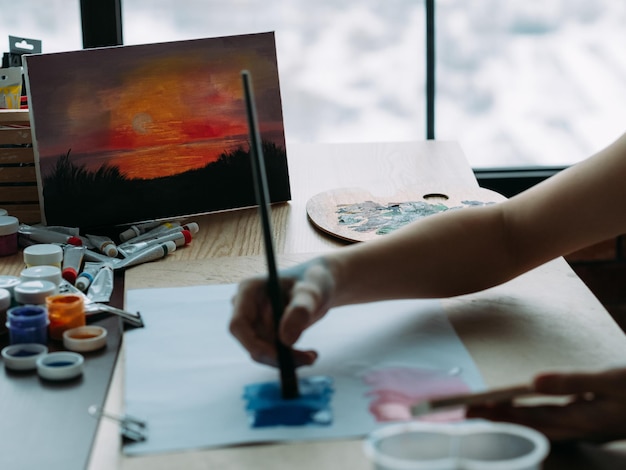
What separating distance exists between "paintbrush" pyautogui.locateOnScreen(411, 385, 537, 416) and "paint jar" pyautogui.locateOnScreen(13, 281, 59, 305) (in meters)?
Answer: 0.51

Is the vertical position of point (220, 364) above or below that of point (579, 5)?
below

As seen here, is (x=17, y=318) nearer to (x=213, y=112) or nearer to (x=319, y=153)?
(x=213, y=112)

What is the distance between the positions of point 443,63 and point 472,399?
154 centimetres

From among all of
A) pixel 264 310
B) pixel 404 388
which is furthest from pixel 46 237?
pixel 404 388

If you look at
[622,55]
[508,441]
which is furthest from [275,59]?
[622,55]

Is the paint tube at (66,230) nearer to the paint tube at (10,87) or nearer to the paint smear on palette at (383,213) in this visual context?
the paint tube at (10,87)

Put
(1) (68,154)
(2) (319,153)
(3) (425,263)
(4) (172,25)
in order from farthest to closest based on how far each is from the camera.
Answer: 1. (4) (172,25)
2. (2) (319,153)
3. (1) (68,154)
4. (3) (425,263)

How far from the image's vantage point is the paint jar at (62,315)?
971mm

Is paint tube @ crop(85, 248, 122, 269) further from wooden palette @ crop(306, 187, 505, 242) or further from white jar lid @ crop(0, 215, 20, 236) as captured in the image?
wooden palette @ crop(306, 187, 505, 242)

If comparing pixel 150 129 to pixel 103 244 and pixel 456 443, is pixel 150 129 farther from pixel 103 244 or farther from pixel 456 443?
pixel 456 443

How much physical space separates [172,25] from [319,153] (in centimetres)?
54

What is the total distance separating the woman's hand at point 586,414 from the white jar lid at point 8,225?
0.76 m

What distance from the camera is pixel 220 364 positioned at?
886mm

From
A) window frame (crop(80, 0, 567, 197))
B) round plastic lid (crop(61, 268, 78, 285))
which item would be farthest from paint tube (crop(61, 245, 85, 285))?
window frame (crop(80, 0, 567, 197))
